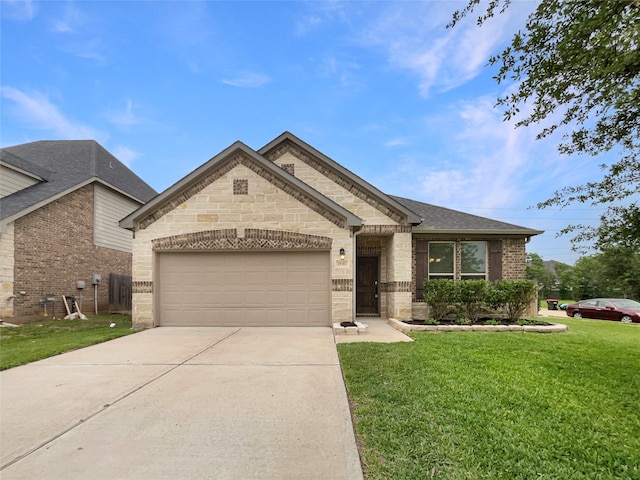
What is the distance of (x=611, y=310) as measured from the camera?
14.9 metres

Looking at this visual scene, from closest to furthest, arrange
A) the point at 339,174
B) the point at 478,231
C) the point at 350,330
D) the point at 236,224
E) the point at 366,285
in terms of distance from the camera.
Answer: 1. the point at 350,330
2. the point at 236,224
3. the point at 478,231
4. the point at 339,174
5. the point at 366,285

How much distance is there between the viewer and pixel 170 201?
9.36 meters

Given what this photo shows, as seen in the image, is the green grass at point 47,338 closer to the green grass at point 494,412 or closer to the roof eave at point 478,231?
the green grass at point 494,412

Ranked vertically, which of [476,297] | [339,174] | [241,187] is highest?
[339,174]

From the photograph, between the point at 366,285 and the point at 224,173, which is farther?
the point at 366,285

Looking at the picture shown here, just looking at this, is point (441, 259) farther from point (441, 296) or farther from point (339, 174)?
point (339, 174)

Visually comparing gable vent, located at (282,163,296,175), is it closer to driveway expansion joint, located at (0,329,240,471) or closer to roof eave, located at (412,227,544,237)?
roof eave, located at (412,227,544,237)

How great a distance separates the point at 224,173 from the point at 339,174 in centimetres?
387

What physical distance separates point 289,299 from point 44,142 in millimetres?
17720

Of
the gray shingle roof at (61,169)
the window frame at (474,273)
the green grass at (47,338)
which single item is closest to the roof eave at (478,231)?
the window frame at (474,273)

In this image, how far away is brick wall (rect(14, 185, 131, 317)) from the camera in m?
11.2

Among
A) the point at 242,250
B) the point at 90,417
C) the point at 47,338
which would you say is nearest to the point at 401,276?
the point at 242,250

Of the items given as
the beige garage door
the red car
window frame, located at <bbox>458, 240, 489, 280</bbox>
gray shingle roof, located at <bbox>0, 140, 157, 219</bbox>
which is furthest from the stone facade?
the red car

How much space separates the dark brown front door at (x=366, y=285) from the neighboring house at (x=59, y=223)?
11507 mm
